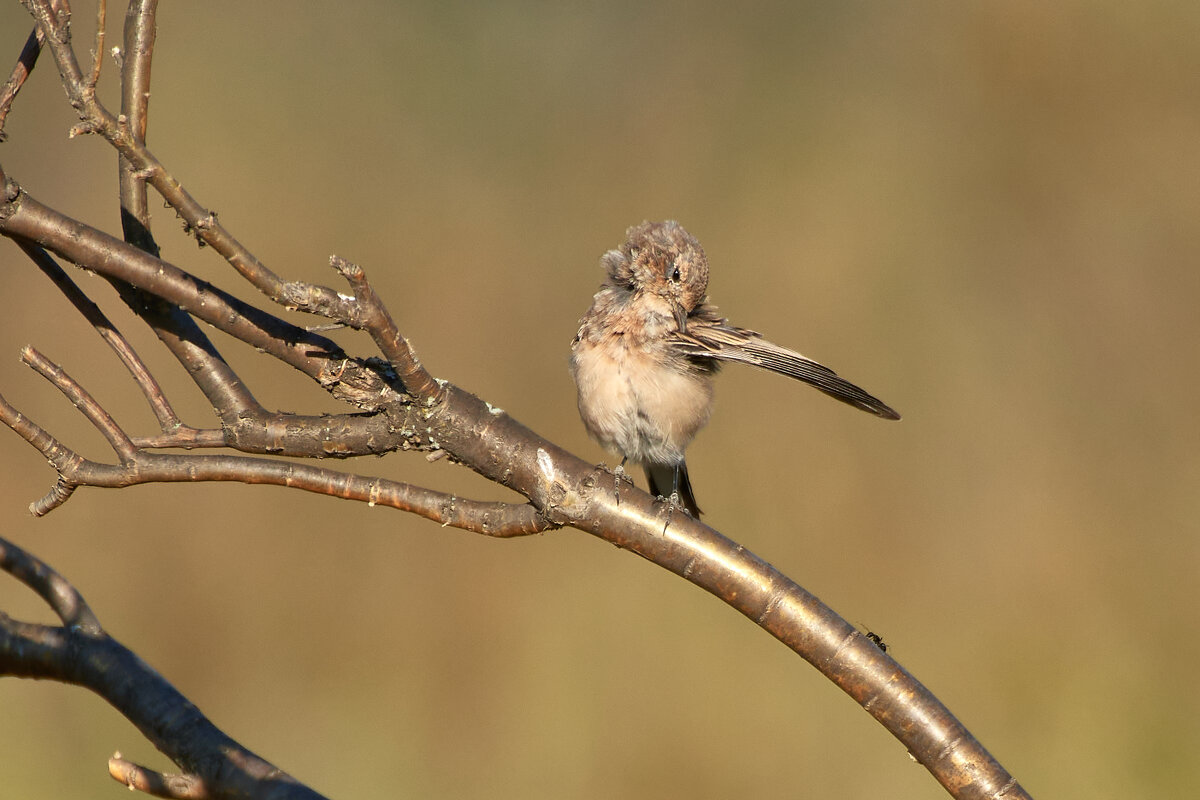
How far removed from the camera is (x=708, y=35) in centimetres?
810

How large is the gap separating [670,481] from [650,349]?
838 millimetres

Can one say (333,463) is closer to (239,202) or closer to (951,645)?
(239,202)

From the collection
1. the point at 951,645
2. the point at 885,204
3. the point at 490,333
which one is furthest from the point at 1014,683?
the point at 490,333

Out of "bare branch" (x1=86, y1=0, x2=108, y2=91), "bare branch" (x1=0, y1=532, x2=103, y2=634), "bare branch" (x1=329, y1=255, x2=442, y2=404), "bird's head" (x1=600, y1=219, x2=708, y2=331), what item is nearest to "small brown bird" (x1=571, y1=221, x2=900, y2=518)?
"bird's head" (x1=600, y1=219, x2=708, y2=331)

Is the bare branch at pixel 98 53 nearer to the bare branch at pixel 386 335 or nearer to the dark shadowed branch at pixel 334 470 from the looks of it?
the dark shadowed branch at pixel 334 470

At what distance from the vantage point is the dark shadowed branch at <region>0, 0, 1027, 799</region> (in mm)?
2400

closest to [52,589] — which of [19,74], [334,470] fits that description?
[334,470]

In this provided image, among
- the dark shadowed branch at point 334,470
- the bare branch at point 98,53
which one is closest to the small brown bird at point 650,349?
the dark shadowed branch at point 334,470

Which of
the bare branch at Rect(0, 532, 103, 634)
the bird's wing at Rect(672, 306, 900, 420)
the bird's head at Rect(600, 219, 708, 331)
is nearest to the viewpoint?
the bare branch at Rect(0, 532, 103, 634)

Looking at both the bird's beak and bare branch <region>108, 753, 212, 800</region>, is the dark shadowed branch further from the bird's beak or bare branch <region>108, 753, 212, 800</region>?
the bird's beak

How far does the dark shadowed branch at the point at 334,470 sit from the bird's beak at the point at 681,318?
1.22 m

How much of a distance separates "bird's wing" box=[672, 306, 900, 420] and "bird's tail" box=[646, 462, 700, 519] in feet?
2.42

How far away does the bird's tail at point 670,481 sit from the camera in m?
4.39

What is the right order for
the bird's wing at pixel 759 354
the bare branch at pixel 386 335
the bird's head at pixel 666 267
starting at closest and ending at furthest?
the bare branch at pixel 386 335 < the bird's wing at pixel 759 354 < the bird's head at pixel 666 267
